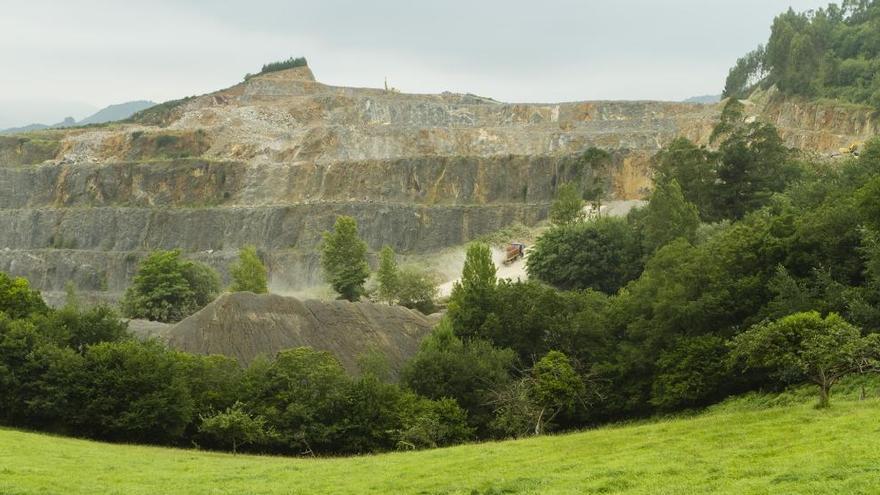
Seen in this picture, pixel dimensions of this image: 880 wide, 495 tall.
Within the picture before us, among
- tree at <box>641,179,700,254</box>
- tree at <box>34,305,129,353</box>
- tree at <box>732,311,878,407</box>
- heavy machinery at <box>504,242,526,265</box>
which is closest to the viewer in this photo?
tree at <box>732,311,878,407</box>

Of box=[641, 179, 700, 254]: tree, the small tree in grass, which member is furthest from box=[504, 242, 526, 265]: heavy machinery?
the small tree in grass

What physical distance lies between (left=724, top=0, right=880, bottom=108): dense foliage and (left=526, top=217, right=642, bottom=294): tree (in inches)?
1381

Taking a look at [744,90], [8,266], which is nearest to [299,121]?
[8,266]

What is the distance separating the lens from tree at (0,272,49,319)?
159 feet

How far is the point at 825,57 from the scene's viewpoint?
11262 cm

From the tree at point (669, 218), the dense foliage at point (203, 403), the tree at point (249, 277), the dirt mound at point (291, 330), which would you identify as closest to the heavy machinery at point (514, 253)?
the tree at point (249, 277)

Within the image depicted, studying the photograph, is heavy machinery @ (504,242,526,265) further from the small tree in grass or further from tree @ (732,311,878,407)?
tree @ (732,311,878,407)

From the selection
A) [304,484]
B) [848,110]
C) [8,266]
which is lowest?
[8,266]

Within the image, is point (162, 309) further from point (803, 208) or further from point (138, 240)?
point (803, 208)

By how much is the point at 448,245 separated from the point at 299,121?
139 feet

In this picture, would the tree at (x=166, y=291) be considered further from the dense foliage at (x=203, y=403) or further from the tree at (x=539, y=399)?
the tree at (x=539, y=399)

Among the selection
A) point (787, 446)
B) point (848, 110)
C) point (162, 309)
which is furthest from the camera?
point (848, 110)

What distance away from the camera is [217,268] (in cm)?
11275

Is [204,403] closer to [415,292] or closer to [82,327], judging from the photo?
[82,327]
